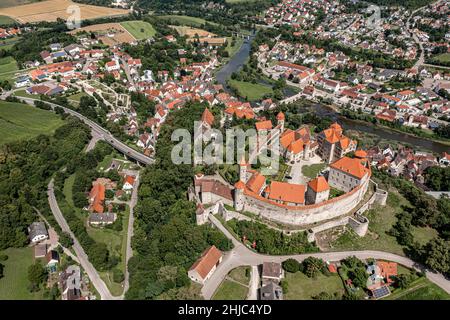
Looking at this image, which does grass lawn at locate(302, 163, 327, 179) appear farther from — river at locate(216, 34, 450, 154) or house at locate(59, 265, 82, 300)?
house at locate(59, 265, 82, 300)

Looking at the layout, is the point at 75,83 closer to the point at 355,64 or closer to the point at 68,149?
the point at 68,149

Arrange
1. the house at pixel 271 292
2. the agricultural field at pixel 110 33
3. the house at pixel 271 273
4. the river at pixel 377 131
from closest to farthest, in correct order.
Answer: the house at pixel 271 292 < the house at pixel 271 273 < the river at pixel 377 131 < the agricultural field at pixel 110 33

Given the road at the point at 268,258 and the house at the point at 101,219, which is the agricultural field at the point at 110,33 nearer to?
the house at the point at 101,219

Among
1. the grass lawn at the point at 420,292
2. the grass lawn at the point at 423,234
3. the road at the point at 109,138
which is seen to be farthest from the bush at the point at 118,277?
the grass lawn at the point at 423,234

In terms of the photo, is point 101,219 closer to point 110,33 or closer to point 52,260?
point 52,260

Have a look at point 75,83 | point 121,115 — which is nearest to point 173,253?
point 121,115

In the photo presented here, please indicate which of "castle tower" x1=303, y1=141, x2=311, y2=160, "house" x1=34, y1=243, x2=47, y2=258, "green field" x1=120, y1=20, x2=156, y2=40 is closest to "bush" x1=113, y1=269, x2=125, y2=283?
"house" x1=34, y1=243, x2=47, y2=258

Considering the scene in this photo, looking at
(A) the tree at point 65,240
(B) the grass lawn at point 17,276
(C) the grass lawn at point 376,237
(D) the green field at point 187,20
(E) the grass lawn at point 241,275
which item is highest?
(D) the green field at point 187,20
